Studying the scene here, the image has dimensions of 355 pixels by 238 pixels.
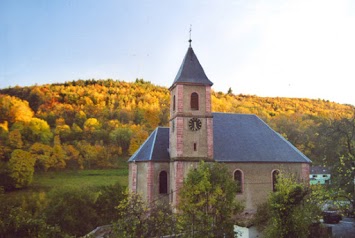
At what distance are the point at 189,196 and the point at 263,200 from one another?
1121 cm

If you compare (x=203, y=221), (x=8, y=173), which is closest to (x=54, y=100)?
(x=8, y=173)

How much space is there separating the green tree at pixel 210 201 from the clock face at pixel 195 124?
623cm

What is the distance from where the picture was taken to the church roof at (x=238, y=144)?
33000 millimetres

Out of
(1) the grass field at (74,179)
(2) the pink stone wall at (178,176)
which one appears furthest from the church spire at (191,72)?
(1) the grass field at (74,179)

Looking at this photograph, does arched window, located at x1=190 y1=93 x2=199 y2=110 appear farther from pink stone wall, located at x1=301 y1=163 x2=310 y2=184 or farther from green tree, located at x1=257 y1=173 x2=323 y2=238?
green tree, located at x1=257 y1=173 x2=323 y2=238

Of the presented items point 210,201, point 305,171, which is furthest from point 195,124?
point 305,171

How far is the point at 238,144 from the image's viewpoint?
3434 centimetres

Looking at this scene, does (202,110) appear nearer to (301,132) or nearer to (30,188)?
(30,188)

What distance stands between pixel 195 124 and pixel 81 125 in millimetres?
46443

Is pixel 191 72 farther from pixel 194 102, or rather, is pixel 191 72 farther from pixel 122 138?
pixel 122 138

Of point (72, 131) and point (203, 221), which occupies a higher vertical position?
point (72, 131)

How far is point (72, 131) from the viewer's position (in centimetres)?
6938

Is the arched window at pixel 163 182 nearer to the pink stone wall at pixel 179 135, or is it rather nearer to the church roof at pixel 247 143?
the pink stone wall at pixel 179 135

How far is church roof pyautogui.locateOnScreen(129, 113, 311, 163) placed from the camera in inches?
1299
